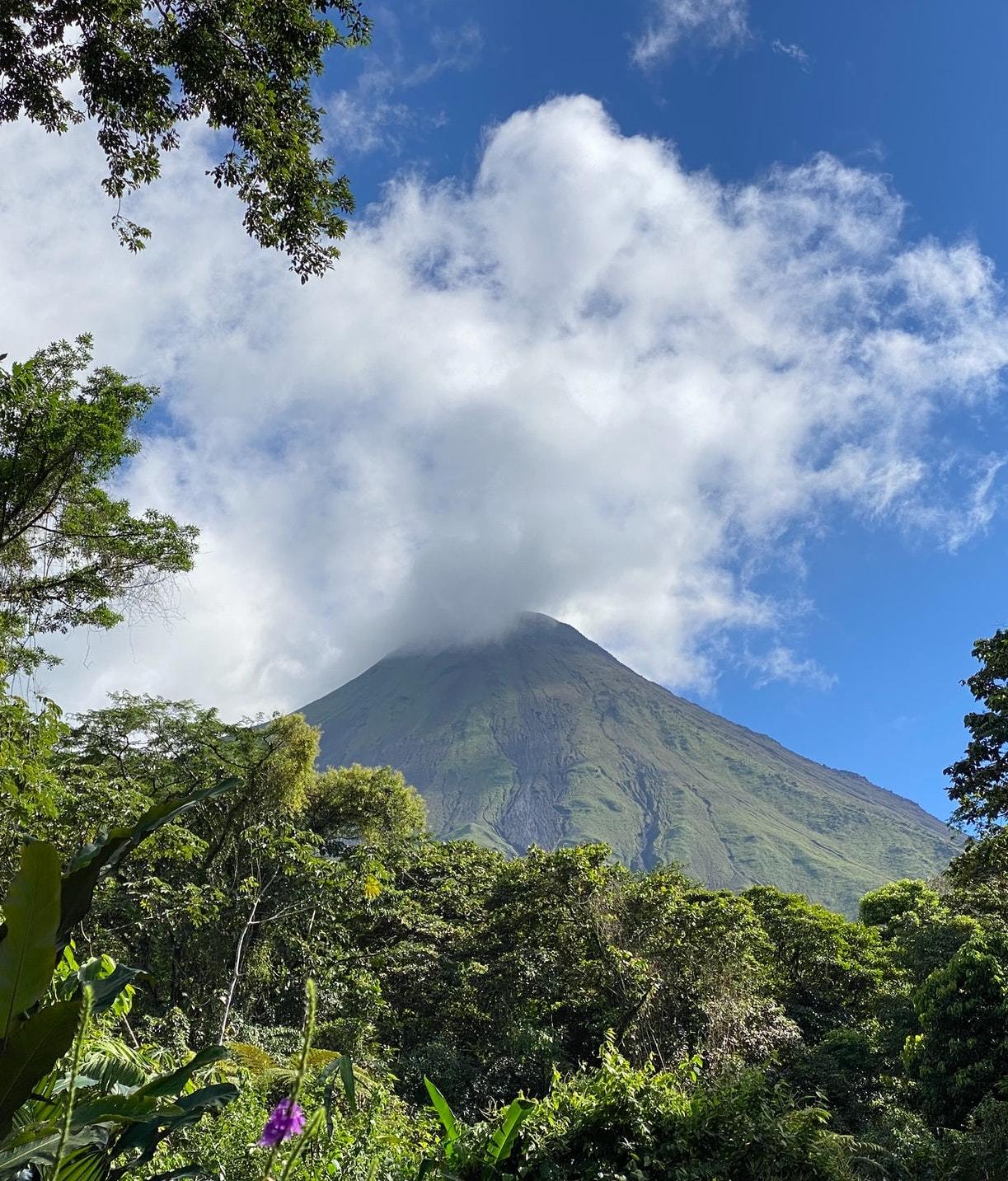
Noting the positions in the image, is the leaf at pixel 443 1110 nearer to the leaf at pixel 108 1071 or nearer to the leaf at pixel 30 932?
the leaf at pixel 108 1071

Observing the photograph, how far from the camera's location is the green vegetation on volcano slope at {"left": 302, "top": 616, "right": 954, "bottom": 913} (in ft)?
427

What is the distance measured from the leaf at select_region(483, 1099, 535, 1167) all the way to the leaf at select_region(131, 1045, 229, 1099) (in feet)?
6.83

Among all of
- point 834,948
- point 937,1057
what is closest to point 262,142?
point 937,1057

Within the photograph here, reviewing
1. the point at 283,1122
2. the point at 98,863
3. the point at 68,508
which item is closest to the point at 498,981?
the point at 68,508

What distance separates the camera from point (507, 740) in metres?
187

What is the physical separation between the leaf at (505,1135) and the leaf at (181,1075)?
2.08 m

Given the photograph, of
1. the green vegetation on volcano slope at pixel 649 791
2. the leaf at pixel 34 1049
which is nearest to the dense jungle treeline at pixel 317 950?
the leaf at pixel 34 1049

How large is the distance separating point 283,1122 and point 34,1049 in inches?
20.3

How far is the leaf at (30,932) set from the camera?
1048 millimetres

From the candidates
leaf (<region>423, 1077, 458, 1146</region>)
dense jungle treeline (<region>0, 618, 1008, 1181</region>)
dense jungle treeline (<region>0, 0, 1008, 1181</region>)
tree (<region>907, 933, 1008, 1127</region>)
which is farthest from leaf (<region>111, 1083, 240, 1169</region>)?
tree (<region>907, 933, 1008, 1127</region>)

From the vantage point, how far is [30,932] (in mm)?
1053

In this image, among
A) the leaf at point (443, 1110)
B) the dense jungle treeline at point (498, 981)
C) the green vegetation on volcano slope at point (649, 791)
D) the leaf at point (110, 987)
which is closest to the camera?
the leaf at point (110, 987)

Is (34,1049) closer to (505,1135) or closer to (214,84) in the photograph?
(505,1135)

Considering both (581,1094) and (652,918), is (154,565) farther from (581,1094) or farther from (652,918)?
(652,918)
